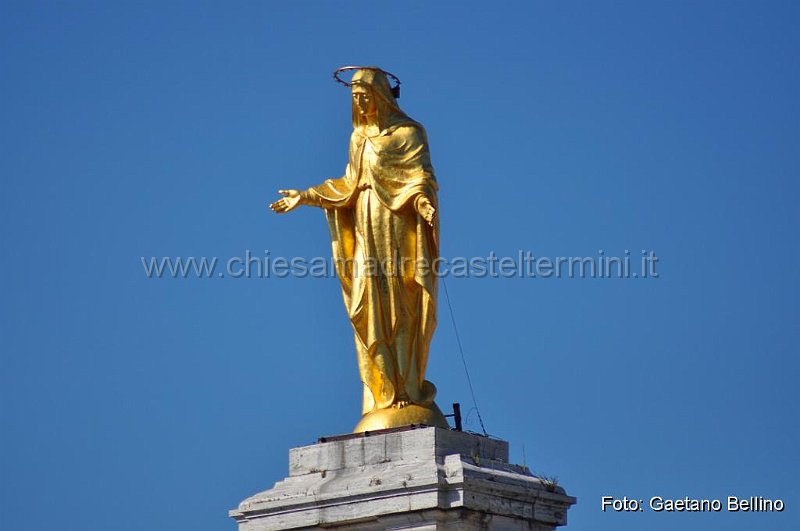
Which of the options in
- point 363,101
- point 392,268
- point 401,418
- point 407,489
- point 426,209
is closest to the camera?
point 407,489

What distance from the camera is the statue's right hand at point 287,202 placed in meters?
30.5

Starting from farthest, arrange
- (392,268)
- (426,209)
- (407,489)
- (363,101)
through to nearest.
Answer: (363,101)
(392,268)
(426,209)
(407,489)

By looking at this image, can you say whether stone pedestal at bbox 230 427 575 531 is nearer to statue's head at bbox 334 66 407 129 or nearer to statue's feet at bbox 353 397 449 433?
statue's feet at bbox 353 397 449 433

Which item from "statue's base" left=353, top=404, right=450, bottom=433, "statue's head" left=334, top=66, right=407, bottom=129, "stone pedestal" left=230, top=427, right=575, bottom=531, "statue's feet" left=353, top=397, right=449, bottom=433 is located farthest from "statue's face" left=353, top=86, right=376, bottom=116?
"stone pedestal" left=230, top=427, right=575, bottom=531

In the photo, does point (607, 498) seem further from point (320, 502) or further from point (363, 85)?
point (363, 85)

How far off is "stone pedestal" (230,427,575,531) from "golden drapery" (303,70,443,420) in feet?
3.09

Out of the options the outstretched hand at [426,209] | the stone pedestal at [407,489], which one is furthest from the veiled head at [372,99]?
the stone pedestal at [407,489]

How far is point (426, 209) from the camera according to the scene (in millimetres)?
29578

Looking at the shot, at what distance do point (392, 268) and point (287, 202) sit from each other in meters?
1.90

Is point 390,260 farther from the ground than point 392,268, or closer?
farther from the ground

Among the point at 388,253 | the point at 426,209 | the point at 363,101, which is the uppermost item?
the point at 363,101

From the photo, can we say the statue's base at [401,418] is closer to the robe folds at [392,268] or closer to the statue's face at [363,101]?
the robe folds at [392,268]

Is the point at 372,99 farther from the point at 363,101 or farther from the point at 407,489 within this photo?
the point at 407,489

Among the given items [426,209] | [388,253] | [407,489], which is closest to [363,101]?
[426,209]
